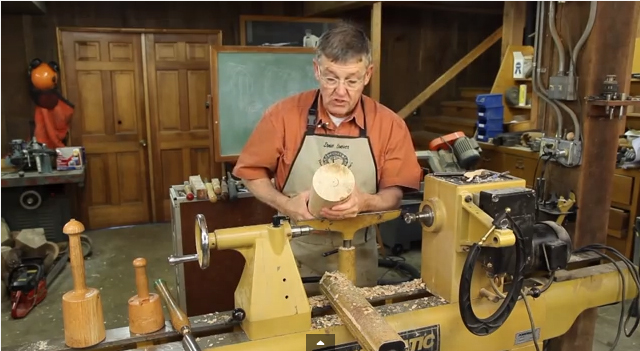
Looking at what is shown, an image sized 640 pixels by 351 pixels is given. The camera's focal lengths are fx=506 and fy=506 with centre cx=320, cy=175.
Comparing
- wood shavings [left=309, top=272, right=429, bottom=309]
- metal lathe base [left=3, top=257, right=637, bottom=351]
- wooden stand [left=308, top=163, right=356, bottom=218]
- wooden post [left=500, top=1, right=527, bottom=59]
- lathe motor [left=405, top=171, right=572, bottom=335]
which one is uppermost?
wooden post [left=500, top=1, right=527, bottom=59]

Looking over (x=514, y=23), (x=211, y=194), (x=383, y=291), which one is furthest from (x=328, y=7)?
(x=383, y=291)

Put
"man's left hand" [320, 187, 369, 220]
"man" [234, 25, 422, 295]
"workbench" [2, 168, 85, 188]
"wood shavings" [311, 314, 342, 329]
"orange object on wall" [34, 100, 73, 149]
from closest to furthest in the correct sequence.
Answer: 1. "wood shavings" [311, 314, 342, 329]
2. "man's left hand" [320, 187, 369, 220]
3. "man" [234, 25, 422, 295]
4. "workbench" [2, 168, 85, 188]
5. "orange object on wall" [34, 100, 73, 149]

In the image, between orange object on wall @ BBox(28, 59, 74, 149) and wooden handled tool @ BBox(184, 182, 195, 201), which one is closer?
wooden handled tool @ BBox(184, 182, 195, 201)

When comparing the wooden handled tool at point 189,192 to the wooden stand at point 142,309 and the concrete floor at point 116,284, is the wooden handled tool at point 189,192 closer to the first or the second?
the concrete floor at point 116,284

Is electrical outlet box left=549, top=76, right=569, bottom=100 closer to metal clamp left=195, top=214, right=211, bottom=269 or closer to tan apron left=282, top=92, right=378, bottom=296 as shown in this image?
tan apron left=282, top=92, right=378, bottom=296

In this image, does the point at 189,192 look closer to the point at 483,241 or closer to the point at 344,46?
the point at 344,46

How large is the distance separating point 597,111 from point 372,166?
0.75 m

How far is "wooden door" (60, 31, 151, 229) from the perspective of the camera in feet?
14.6

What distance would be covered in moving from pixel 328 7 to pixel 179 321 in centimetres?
381

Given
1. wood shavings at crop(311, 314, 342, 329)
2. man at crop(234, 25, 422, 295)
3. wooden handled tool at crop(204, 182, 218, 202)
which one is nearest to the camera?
wood shavings at crop(311, 314, 342, 329)

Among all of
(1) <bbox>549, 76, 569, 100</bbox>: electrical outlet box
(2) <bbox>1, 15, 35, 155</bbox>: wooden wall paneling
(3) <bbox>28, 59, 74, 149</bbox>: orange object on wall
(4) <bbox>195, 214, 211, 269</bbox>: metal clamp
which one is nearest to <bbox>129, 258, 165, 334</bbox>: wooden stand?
(4) <bbox>195, 214, 211, 269</bbox>: metal clamp

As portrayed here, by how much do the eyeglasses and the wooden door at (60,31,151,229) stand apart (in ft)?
11.9

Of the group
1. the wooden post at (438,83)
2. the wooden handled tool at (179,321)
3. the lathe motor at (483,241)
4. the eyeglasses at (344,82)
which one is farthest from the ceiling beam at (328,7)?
the wooden handled tool at (179,321)

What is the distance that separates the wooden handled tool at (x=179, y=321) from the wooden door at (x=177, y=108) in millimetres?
3507
